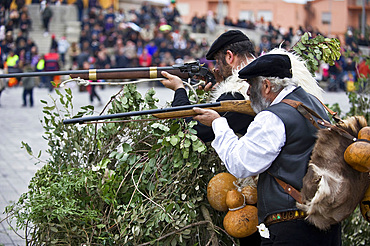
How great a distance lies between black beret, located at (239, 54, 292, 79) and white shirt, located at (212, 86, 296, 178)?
0.78 ft

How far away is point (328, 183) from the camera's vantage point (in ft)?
8.26

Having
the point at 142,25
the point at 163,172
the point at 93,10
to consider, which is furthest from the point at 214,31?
the point at 163,172

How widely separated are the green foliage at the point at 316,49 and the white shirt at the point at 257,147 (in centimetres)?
153

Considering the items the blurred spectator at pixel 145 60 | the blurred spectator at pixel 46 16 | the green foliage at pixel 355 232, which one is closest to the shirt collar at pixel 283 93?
the green foliage at pixel 355 232

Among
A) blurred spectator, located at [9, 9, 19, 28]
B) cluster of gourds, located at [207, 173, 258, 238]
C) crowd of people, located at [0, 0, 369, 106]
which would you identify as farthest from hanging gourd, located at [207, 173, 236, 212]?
blurred spectator, located at [9, 9, 19, 28]

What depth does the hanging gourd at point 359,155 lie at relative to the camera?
243 centimetres

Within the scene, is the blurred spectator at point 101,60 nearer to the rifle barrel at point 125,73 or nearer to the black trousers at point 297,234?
the rifle barrel at point 125,73

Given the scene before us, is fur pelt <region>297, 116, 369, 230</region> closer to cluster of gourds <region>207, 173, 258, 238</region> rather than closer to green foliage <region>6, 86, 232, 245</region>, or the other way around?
cluster of gourds <region>207, 173, 258, 238</region>

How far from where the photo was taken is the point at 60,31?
93.1ft

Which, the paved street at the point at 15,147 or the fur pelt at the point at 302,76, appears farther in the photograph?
the paved street at the point at 15,147

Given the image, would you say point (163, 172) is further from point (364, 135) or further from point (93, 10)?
point (93, 10)

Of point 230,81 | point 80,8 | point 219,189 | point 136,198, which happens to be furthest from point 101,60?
point 219,189

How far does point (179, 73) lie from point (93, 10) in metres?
25.3

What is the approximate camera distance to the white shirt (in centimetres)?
255
